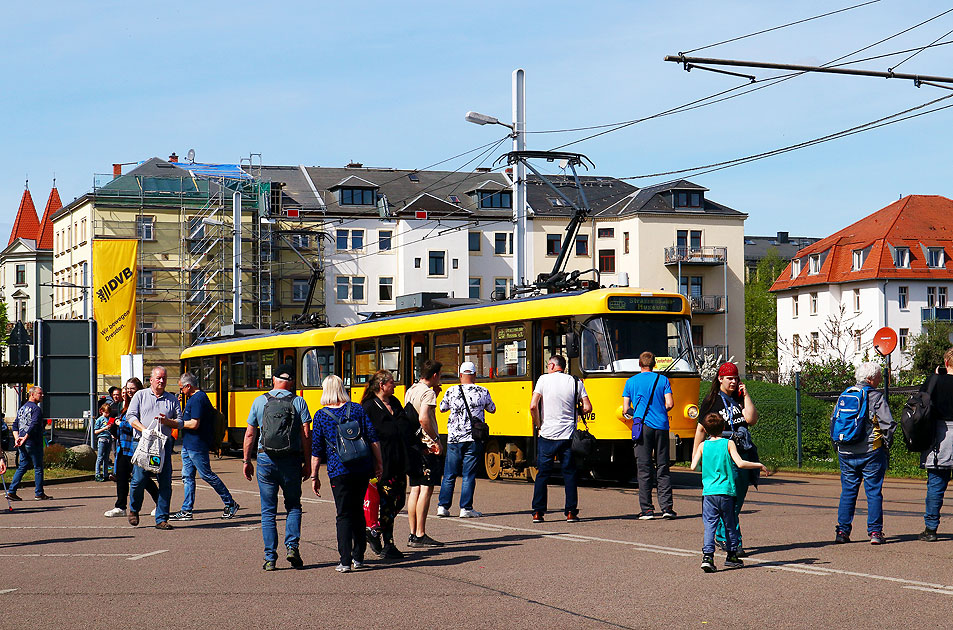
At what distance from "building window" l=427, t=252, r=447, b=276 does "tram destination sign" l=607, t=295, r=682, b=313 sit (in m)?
57.7

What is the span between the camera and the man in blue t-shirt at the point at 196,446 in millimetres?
15070

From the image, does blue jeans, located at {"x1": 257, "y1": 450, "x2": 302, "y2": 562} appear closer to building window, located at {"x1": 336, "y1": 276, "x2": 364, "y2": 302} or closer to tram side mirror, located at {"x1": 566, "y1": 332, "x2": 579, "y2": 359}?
tram side mirror, located at {"x1": 566, "y1": 332, "x2": 579, "y2": 359}

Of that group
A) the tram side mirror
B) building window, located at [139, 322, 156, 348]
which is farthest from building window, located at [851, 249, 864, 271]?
the tram side mirror

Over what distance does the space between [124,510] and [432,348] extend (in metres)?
7.71

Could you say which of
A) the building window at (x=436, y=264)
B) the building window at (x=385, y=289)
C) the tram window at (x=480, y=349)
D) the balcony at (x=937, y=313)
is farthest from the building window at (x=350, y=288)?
the tram window at (x=480, y=349)

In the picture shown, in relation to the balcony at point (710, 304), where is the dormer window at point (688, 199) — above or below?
above

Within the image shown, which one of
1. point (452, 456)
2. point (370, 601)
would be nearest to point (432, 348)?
point (452, 456)

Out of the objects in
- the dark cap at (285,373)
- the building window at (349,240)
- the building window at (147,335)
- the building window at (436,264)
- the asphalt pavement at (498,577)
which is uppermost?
the building window at (349,240)

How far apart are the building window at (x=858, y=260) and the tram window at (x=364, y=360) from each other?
2379 inches

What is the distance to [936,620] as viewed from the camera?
25.8ft

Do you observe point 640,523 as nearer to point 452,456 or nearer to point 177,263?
point 452,456

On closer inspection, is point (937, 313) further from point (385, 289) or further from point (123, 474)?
point (123, 474)

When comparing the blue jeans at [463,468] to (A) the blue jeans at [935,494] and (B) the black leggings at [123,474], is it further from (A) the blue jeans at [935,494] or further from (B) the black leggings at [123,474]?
(A) the blue jeans at [935,494]

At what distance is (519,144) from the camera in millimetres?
28391
